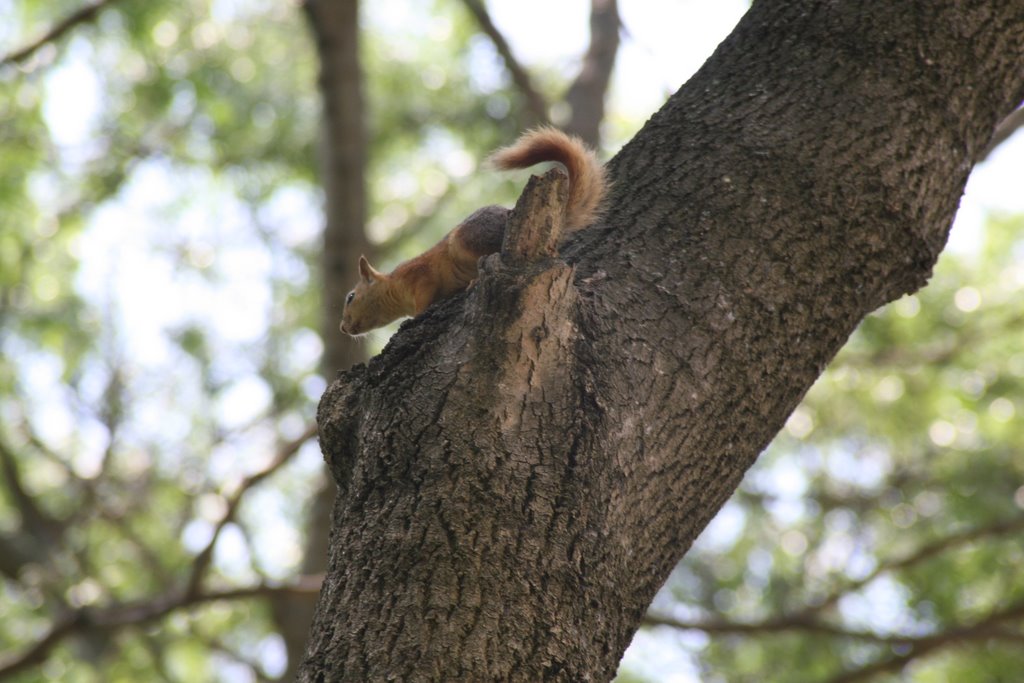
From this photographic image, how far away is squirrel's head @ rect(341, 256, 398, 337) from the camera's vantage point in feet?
12.7

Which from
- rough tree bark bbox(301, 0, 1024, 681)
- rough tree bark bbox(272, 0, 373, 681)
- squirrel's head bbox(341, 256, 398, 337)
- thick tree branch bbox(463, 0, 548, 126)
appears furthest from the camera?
thick tree branch bbox(463, 0, 548, 126)

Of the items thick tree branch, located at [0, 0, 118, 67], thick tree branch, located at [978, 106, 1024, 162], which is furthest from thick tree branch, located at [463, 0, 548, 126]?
thick tree branch, located at [978, 106, 1024, 162]

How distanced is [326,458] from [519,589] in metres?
0.55

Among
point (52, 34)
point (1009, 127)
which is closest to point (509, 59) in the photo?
point (52, 34)

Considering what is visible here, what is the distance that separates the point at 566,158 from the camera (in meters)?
2.73

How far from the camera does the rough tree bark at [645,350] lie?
1637mm

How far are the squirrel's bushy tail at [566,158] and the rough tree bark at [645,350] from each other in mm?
154

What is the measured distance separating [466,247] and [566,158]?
1.96ft

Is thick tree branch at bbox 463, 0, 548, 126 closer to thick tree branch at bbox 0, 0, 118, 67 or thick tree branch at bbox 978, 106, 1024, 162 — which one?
thick tree branch at bbox 0, 0, 118, 67

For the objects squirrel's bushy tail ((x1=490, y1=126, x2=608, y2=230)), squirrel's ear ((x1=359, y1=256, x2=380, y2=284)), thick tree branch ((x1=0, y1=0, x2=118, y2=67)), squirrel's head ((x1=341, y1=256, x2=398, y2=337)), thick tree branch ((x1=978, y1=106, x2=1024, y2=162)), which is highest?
thick tree branch ((x1=0, y1=0, x2=118, y2=67))

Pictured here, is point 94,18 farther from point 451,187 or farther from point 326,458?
point 326,458

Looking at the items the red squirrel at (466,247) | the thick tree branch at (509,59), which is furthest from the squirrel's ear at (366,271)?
the thick tree branch at (509,59)

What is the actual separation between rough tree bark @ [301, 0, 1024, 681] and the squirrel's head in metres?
1.65

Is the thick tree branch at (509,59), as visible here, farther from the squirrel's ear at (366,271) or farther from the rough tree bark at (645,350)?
the rough tree bark at (645,350)
